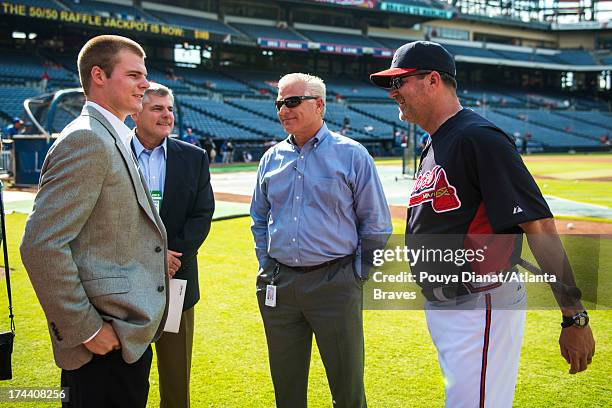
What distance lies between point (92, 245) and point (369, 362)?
2940 millimetres

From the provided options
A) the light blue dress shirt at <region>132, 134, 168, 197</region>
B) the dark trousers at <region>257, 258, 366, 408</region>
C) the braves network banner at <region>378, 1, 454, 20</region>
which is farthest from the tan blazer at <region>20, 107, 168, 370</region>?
the braves network banner at <region>378, 1, 454, 20</region>

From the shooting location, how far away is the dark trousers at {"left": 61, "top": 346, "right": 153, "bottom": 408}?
250cm

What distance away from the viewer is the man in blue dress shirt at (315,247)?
3.42m

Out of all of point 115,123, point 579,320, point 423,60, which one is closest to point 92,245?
point 115,123

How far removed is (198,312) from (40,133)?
609 inches

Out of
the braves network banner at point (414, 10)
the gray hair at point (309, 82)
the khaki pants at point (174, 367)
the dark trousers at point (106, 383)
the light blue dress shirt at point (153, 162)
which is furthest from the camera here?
the braves network banner at point (414, 10)

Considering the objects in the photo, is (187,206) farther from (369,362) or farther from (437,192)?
(369,362)

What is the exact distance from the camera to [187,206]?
12.7ft

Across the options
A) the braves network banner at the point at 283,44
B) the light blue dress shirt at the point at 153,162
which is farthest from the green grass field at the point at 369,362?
the braves network banner at the point at 283,44

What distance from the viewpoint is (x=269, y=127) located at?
4016 centimetres

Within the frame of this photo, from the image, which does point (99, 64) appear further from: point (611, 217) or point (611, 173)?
point (611, 173)

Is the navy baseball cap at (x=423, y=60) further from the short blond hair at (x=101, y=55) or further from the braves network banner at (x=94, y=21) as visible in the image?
the braves network banner at (x=94, y=21)

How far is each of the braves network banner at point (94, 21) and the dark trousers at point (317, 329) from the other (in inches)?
1346

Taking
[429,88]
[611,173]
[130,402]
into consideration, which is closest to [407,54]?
[429,88]
